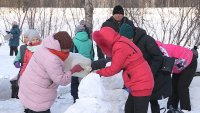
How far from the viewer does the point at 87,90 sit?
4.21m

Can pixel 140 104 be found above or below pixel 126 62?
below

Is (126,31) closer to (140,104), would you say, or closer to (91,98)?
(140,104)

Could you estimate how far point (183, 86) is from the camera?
6223 millimetres

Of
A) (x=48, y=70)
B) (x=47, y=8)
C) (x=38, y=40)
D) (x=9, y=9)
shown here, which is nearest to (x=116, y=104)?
(x=38, y=40)

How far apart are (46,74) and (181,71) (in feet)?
8.34

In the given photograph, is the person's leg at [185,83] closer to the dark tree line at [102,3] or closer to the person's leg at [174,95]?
the person's leg at [174,95]

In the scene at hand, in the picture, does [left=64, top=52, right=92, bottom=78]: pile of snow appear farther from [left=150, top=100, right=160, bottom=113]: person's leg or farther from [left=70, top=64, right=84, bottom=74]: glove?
[left=150, top=100, right=160, bottom=113]: person's leg

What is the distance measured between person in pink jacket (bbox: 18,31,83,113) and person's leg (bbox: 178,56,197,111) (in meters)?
Result: 2.31

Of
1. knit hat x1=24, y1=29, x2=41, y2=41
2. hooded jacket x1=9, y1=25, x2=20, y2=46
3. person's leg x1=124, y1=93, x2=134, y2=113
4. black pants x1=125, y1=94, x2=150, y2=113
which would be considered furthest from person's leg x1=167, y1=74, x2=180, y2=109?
hooded jacket x1=9, y1=25, x2=20, y2=46

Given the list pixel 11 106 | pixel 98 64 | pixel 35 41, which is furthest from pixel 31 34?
pixel 11 106

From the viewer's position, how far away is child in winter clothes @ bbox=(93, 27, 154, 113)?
441 centimetres

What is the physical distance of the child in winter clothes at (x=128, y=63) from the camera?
173 inches

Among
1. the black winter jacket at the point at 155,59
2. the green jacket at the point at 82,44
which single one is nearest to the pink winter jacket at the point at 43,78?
the black winter jacket at the point at 155,59

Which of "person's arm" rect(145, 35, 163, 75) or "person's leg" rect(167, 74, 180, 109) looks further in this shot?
"person's leg" rect(167, 74, 180, 109)
